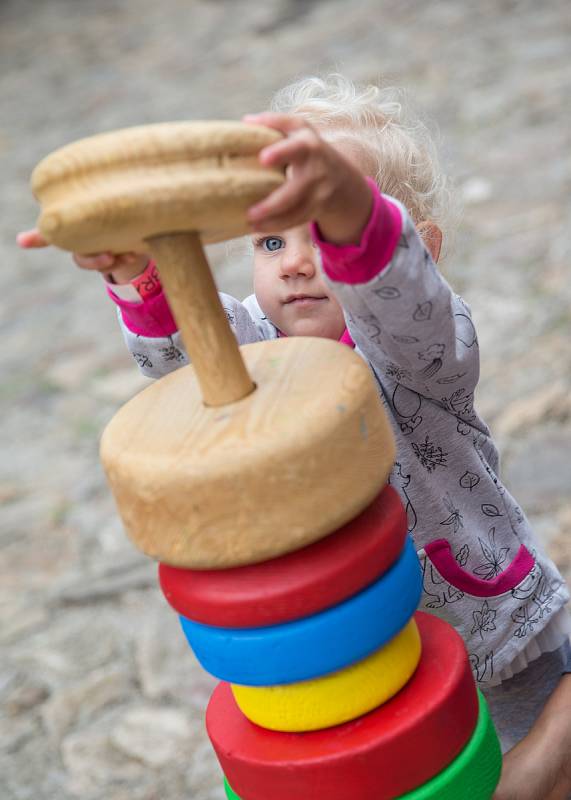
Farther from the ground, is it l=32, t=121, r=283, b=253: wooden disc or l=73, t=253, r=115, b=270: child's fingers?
l=32, t=121, r=283, b=253: wooden disc

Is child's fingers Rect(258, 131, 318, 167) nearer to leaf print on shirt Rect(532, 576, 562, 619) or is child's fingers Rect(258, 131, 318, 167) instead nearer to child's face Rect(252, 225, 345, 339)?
child's face Rect(252, 225, 345, 339)

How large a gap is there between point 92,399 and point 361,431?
7.65ft

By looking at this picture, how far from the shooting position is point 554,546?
1869 mm

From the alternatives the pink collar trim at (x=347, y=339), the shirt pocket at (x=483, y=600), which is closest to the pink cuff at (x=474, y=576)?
the shirt pocket at (x=483, y=600)

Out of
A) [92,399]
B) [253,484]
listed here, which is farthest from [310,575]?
[92,399]

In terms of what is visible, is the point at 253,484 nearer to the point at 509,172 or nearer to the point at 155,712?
the point at 155,712

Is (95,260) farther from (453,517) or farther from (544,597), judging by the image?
(544,597)

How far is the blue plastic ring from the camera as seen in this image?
2.41 ft

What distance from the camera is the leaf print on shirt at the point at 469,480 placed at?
3.67 ft

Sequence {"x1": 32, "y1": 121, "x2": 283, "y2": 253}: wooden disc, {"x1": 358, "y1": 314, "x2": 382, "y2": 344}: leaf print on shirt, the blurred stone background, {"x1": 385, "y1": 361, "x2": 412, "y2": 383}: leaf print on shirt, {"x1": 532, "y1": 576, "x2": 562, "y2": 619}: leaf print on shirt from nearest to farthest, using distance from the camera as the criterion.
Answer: {"x1": 32, "y1": 121, "x2": 283, "y2": 253}: wooden disc
{"x1": 358, "y1": 314, "x2": 382, "y2": 344}: leaf print on shirt
{"x1": 385, "y1": 361, "x2": 412, "y2": 383}: leaf print on shirt
{"x1": 532, "y1": 576, "x2": 562, "y2": 619}: leaf print on shirt
the blurred stone background

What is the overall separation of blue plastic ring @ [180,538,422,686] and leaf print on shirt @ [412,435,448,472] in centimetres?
33

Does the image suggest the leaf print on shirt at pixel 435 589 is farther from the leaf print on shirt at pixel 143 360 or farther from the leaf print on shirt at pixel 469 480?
the leaf print on shirt at pixel 143 360

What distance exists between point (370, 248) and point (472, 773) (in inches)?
15.7

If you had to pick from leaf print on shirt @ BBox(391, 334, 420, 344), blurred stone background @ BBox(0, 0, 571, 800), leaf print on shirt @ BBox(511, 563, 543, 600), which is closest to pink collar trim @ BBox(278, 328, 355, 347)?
leaf print on shirt @ BBox(391, 334, 420, 344)
